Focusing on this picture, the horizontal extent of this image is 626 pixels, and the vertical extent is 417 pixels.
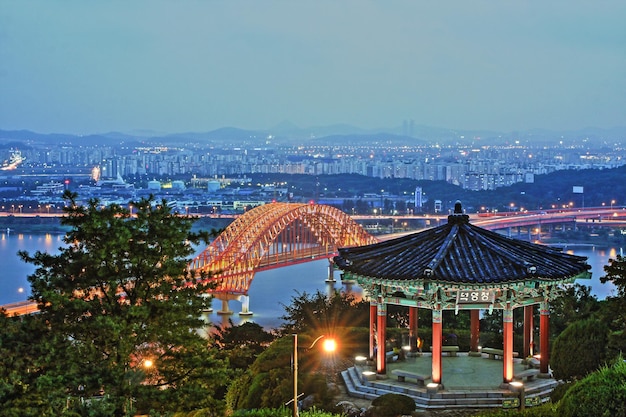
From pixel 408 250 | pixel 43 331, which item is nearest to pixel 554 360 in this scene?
pixel 408 250

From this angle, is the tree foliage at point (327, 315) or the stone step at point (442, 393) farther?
the tree foliage at point (327, 315)

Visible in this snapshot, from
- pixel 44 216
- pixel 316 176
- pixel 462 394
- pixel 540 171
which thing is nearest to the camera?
pixel 462 394

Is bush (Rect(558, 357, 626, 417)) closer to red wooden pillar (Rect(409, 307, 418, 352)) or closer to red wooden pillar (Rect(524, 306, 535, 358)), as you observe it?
red wooden pillar (Rect(524, 306, 535, 358))

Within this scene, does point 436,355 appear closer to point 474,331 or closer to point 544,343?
point 544,343

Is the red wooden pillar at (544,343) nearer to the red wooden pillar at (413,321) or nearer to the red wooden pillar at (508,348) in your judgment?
the red wooden pillar at (508,348)

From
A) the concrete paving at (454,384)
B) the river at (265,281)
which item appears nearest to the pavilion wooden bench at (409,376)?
the concrete paving at (454,384)

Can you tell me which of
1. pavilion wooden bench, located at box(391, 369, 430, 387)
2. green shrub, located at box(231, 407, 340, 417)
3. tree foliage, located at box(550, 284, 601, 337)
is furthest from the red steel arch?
green shrub, located at box(231, 407, 340, 417)

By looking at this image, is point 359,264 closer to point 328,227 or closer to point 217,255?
point 217,255
